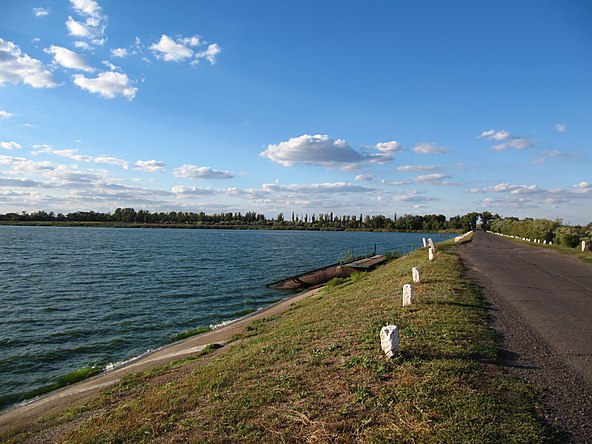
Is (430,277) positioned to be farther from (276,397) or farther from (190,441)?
(190,441)

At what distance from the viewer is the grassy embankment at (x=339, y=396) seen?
16.4 ft

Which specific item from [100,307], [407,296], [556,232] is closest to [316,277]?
[100,307]

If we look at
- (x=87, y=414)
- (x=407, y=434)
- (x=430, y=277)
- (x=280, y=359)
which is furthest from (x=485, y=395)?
(x=430, y=277)

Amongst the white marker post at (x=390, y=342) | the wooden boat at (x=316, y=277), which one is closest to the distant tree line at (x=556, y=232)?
the wooden boat at (x=316, y=277)

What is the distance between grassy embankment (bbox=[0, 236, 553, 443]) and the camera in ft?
16.4

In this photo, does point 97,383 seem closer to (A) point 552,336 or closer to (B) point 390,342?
(B) point 390,342

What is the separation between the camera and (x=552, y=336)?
8.58 metres

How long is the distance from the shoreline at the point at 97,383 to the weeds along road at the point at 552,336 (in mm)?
9103

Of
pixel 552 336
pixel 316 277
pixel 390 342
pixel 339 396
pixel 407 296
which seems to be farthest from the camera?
pixel 316 277

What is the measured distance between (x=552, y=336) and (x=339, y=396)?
18.5 feet

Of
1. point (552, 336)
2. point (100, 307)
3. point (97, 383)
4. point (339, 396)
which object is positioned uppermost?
point (552, 336)

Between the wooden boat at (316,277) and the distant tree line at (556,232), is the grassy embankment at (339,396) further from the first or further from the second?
the distant tree line at (556,232)

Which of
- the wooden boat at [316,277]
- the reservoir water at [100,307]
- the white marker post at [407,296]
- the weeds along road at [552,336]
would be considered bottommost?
the reservoir water at [100,307]

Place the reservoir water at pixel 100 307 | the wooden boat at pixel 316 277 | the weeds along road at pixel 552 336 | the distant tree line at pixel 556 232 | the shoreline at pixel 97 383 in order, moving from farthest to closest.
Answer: the distant tree line at pixel 556 232, the wooden boat at pixel 316 277, the reservoir water at pixel 100 307, the shoreline at pixel 97 383, the weeds along road at pixel 552 336
